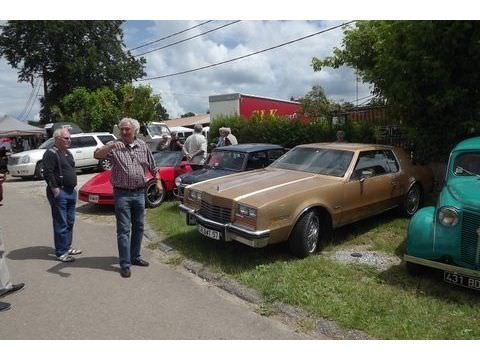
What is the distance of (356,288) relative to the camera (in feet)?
15.0

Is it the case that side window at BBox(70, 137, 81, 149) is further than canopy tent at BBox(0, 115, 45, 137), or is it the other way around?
canopy tent at BBox(0, 115, 45, 137)

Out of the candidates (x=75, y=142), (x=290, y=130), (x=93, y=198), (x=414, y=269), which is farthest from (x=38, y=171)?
(x=414, y=269)

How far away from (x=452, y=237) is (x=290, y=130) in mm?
8918

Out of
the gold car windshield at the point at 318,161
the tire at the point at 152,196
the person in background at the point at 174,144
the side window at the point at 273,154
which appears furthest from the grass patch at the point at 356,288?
the person in background at the point at 174,144

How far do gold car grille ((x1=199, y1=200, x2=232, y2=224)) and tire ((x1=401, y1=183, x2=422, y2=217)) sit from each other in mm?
3652

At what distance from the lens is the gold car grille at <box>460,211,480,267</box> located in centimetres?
421

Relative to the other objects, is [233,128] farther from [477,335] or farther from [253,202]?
[477,335]

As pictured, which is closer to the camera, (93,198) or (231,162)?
(231,162)

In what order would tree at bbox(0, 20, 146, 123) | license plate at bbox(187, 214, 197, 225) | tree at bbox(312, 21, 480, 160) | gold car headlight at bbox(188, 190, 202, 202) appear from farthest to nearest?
1. tree at bbox(0, 20, 146, 123)
2. tree at bbox(312, 21, 480, 160)
3. license plate at bbox(187, 214, 197, 225)
4. gold car headlight at bbox(188, 190, 202, 202)

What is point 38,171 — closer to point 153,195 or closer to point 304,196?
point 153,195

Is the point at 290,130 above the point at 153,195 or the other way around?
above

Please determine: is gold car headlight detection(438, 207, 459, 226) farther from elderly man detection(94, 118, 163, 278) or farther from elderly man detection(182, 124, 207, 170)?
elderly man detection(182, 124, 207, 170)

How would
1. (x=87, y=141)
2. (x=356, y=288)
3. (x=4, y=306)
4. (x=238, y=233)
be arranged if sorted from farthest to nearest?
1. (x=87, y=141)
2. (x=238, y=233)
3. (x=356, y=288)
4. (x=4, y=306)

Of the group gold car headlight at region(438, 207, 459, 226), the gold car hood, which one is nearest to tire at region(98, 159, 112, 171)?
the gold car hood
